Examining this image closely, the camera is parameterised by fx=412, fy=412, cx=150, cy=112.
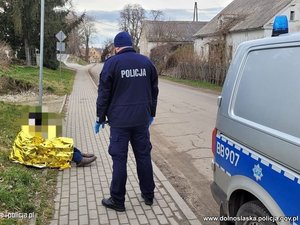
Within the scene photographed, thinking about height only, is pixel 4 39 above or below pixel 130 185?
above

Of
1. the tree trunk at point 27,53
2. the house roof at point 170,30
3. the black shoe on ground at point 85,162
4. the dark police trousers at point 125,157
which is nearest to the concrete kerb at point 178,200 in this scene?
the dark police trousers at point 125,157

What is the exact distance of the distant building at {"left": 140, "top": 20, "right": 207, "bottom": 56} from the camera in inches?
2550

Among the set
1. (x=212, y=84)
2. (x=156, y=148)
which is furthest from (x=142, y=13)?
(x=156, y=148)

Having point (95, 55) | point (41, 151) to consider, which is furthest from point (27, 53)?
point (95, 55)

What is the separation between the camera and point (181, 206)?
5.04 m

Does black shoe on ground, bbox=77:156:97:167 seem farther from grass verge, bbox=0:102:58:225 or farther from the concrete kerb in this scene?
the concrete kerb

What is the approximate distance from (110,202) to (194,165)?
8.74 ft

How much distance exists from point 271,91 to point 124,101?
2.00m

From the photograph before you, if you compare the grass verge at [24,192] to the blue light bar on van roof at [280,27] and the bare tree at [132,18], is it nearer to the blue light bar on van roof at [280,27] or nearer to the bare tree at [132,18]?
the blue light bar on van roof at [280,27]

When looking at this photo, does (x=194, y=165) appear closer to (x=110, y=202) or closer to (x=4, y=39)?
(x=110, y=202)

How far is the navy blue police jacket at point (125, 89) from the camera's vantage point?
14.9 ft

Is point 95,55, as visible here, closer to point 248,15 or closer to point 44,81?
point 248,15

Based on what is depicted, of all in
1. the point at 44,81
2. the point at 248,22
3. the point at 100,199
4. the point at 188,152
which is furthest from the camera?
the point at 248,22

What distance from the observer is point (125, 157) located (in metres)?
4.77
